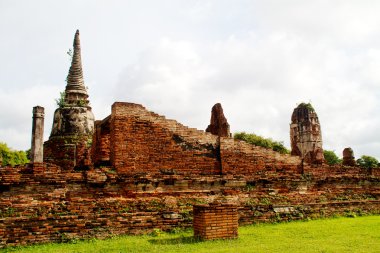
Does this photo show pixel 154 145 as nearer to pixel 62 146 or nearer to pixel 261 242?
pixel 261 242

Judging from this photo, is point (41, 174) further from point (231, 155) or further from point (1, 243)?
point (231, 155)

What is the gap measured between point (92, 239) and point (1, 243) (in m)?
1.67

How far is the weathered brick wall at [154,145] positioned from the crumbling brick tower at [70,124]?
24.3ft

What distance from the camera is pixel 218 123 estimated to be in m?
13.7

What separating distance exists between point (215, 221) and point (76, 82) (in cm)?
1821

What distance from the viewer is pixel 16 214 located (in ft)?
26.3

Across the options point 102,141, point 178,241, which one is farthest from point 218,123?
point 178,241

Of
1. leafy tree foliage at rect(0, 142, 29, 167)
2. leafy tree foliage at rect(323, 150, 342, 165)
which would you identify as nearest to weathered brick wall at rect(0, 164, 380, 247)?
leafy tree foliage at rect(0, 142, 29, 167)

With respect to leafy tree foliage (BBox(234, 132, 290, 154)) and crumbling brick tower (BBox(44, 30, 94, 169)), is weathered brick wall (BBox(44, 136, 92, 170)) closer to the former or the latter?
crumbling brick tower (BBox(44, 30, 94, 169))

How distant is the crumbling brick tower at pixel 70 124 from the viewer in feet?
61.7

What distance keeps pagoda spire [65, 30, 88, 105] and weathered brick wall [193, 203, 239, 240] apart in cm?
1630

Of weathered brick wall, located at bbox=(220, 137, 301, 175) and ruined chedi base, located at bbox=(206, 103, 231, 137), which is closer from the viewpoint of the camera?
weathered brick wall, located at bbox=(220, 137, 301, 175)

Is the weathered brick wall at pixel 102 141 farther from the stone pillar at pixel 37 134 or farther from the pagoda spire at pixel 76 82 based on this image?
the pagoda spire at pixel 76 82

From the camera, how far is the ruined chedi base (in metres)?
13.5
